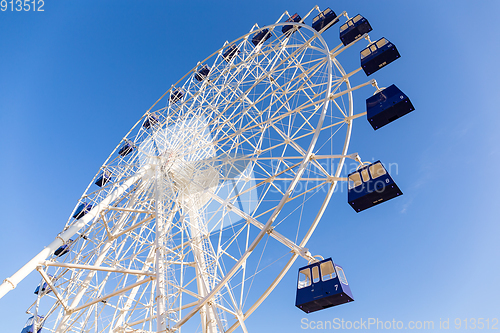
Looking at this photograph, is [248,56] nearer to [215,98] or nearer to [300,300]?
[215,98]

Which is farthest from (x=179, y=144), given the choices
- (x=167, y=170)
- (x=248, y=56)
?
(x=248, y=56)

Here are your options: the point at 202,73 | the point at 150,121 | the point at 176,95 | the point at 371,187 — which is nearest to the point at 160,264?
the point at 371,187

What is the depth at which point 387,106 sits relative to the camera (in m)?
10.5

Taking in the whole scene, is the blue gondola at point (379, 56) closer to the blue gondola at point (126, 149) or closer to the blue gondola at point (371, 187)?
the blue gondola at point (371, 187)

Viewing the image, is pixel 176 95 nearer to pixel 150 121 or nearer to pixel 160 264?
pixel 150 121

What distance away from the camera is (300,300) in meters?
8.04

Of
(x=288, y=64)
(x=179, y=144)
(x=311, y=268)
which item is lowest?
(x=311, y=268)

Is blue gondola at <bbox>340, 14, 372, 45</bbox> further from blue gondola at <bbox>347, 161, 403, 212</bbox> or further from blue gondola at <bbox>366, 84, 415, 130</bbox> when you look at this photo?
blue gondola at <bbox>347, 161, 403, 212</bbox>

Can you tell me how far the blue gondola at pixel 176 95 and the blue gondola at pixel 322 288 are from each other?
47.0ft

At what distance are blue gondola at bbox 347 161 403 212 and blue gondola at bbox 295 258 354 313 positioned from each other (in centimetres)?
196

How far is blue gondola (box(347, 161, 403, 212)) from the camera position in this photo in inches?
348

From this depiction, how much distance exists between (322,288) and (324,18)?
1283 cm

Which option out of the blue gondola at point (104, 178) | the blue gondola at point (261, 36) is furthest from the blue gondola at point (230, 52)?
the blue gondola at point (104, 178)

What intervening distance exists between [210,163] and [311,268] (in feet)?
24.8
